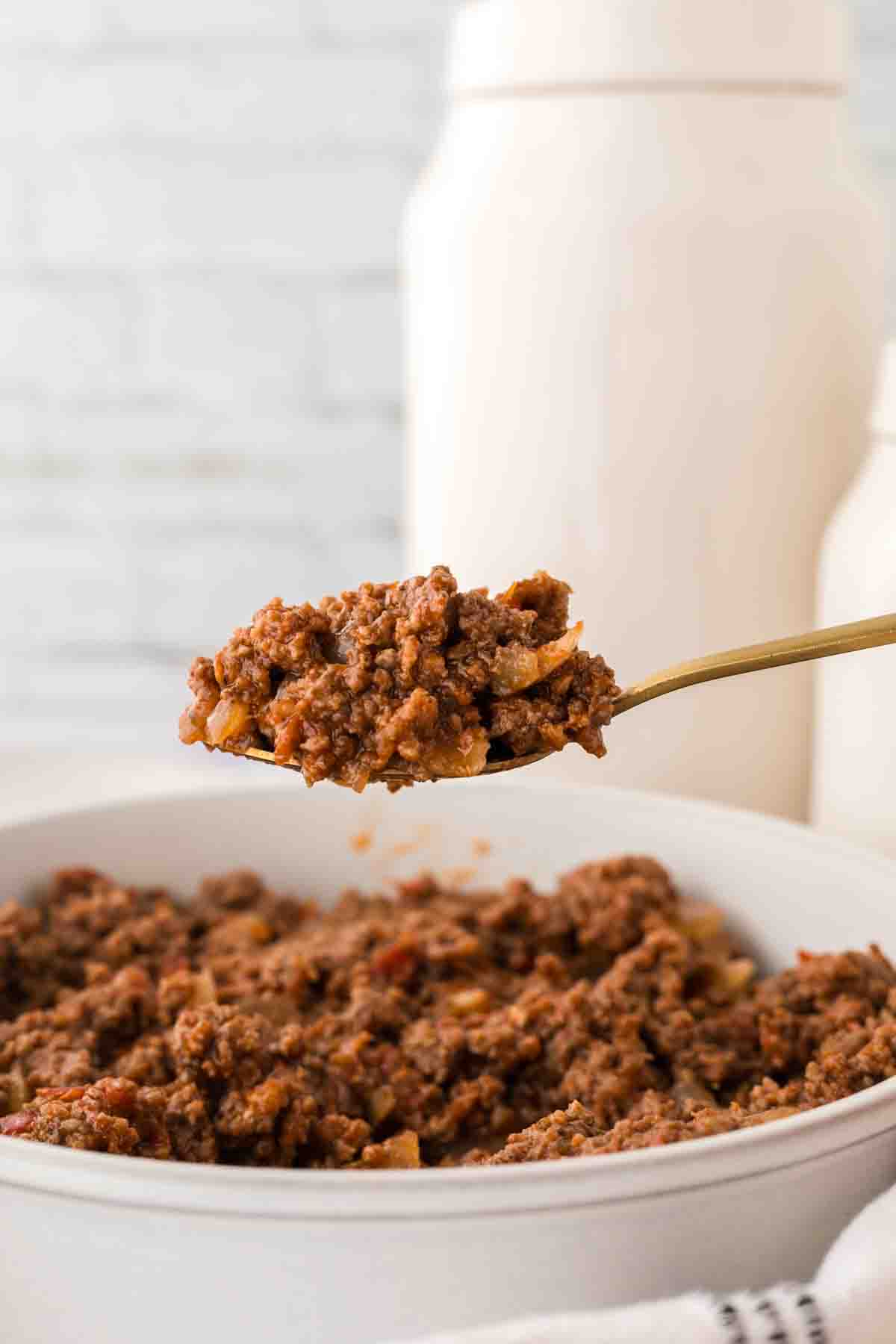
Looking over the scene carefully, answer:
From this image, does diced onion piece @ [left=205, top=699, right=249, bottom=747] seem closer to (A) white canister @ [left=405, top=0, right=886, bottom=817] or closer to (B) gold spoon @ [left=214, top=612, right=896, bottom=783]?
(B) gold spoon @ [left=214, top=612, right=896, bottom=783]

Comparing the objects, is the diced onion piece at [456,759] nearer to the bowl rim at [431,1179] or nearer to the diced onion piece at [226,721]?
the diced onion piece at [226,721]

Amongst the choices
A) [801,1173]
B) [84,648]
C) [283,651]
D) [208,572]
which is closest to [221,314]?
[208,572]

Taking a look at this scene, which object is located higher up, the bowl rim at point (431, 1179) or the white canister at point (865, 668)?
the white canister at point (865, 668)

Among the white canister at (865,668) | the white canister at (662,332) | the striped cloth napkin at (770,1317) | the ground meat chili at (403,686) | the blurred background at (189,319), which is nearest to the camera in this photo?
the striped cloth napkin at (770,1317)

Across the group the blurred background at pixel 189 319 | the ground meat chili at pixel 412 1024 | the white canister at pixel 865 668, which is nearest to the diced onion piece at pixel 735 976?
the ground meat chili at pixel 412 1024

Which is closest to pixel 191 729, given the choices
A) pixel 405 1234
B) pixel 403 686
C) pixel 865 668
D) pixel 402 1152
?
pixel 403 686

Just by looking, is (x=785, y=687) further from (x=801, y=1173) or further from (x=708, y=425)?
(x=801, y=1173)

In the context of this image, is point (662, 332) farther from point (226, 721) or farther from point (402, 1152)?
point (402, 1152)
